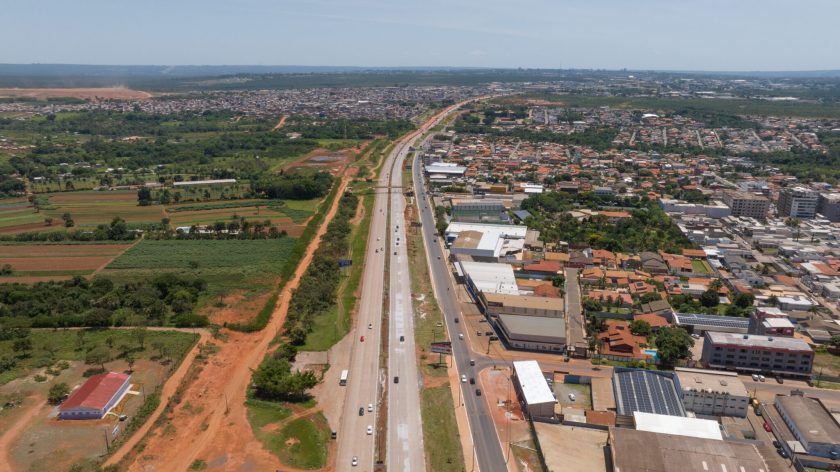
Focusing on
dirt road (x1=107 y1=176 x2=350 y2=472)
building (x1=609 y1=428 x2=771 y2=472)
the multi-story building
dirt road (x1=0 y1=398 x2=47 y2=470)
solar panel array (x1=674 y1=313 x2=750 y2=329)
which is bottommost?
dirt road (x1=107 y1=176 x2=350 y2=472)

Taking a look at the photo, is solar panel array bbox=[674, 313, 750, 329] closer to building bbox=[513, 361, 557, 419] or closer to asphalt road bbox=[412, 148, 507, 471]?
building bbox=[513, 361, 557, 419]

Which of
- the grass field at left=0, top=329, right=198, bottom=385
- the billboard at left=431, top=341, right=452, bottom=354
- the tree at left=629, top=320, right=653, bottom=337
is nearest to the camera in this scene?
the grass field at left=0, top=329, right=198, bottom=385

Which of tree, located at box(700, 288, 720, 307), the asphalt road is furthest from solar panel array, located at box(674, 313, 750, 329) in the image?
the asphalt road

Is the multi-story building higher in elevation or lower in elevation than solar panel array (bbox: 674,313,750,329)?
higher

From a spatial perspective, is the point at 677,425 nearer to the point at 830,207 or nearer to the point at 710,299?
the point at 710,299

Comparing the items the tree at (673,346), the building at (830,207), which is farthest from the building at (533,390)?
the building at (830,207)

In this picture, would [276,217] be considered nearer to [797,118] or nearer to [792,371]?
[792,371]
